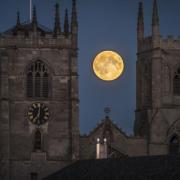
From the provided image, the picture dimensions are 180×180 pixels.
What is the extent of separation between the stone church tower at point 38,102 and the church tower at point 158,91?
828cm

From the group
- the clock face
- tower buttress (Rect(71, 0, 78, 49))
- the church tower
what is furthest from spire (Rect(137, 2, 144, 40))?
the clock face

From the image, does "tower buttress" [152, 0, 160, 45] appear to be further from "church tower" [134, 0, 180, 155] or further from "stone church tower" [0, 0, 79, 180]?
"stone church tower" [0, 0, 79, 180]

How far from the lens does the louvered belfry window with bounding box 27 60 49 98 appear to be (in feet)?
431

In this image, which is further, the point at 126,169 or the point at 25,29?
the point at 25,29

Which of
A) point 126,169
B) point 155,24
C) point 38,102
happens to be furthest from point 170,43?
point 126,169

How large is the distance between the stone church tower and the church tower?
27.2 ft

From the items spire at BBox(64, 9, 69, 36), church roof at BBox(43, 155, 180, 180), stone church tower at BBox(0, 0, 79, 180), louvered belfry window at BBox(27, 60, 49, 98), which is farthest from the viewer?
spire at BBox(64, 9, 69, 36)

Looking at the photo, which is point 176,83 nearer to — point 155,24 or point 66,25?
point 155,24

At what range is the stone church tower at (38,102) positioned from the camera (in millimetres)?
130000

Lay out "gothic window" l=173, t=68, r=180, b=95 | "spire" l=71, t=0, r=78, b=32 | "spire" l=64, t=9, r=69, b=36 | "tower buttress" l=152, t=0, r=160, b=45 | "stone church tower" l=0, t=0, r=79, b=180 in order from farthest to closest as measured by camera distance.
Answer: "gothic window" l=173, t=68, r=180, b=95 < "tower buttress" l=152, t=0, r=160, b=45 < "spire" l=64, t=9, r=69, b=36 < "spire" l=71, t=0, r=78, b=32 < "stone church tower" l=0, t=0, r=79, b=180

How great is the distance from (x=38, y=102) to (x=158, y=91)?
40.9 ft

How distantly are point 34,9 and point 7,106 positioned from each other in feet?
33.7

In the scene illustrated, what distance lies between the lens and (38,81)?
132 metres

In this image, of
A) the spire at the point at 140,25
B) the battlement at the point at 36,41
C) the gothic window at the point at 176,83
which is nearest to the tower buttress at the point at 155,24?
the spire at the point at 140,25
